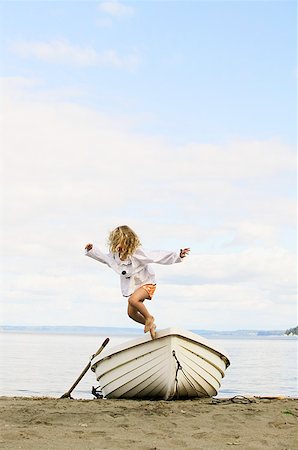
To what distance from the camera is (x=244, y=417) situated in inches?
265

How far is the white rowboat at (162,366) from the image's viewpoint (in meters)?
8.07

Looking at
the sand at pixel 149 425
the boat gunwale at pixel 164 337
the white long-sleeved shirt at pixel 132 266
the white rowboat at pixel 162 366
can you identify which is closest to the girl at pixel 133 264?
the white long-sleeved shirt at pixel 132 266

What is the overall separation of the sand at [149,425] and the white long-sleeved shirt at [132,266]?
56.0 inches

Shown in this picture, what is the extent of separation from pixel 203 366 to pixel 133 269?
1.58 meters

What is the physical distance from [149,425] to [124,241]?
2492mm

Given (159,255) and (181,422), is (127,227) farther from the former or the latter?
(181,422)

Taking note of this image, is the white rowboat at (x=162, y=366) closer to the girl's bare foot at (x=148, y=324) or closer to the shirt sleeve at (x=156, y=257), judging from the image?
the girl's bare foot at (x=148, y=324)

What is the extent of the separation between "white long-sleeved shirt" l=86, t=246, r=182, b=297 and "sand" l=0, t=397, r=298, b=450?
142cm

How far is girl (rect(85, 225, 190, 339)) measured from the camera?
806 centimetres

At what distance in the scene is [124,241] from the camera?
8.03 meters

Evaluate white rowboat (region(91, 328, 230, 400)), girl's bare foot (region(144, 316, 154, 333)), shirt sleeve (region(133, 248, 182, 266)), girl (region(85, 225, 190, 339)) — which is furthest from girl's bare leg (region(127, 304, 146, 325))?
shirt sleeve (region(133, 248, 182, 266))

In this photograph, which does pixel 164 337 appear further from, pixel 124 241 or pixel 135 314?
pixel 124 241

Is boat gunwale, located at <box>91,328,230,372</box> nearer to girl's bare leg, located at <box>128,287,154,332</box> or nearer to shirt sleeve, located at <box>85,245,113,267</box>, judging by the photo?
girl's bare leg, located at <box>128,287,154,332</box>

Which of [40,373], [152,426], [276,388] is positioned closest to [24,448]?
[152,426]
